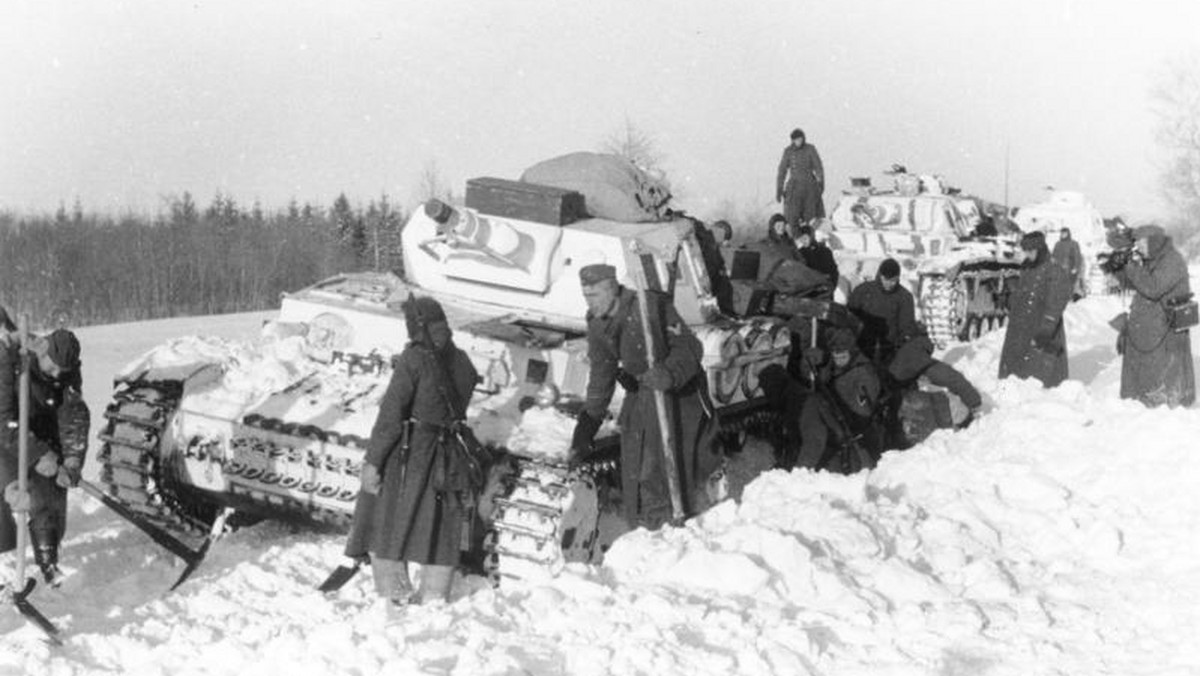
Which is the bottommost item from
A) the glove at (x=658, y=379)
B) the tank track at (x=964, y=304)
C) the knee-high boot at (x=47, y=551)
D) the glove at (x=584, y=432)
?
the tank track at (x=964, y=304)

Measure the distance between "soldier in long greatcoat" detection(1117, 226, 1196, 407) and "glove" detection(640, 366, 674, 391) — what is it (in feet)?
16.2

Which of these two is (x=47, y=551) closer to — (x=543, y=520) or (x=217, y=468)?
(x=217, y=468)

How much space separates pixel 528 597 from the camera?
6.16 meters

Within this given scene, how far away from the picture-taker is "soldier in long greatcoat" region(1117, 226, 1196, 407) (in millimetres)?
10438

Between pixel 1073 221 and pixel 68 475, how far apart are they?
80.2ft

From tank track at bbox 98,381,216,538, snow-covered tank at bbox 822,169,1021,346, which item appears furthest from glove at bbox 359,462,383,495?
snow-covered tank at bbox 822,169,1021,346

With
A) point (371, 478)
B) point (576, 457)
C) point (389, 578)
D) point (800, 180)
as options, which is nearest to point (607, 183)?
point (576, 457)

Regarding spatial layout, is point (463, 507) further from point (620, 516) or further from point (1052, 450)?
point (1052, 450)

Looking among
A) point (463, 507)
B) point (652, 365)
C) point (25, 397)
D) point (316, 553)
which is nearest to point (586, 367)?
point (652, 365)

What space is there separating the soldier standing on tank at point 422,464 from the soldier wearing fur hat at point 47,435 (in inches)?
65.7

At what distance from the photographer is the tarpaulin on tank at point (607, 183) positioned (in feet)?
31.9

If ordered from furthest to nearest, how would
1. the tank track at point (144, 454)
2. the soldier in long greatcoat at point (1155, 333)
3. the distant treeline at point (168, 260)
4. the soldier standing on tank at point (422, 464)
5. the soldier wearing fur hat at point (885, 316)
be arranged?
the distant treeline at point (168, 260) → the soldier wearing fur hat at point (885, 316) → the soldier in long greatcoat at point (1155, 333) → the tank track at point (144, 454) → the soldier standing on tank at point (422, 464)

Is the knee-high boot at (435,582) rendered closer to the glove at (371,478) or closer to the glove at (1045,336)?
the glove at (371,478)

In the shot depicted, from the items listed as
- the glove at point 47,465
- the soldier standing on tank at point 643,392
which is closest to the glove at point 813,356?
the soldier standing on tank at point 643,392
